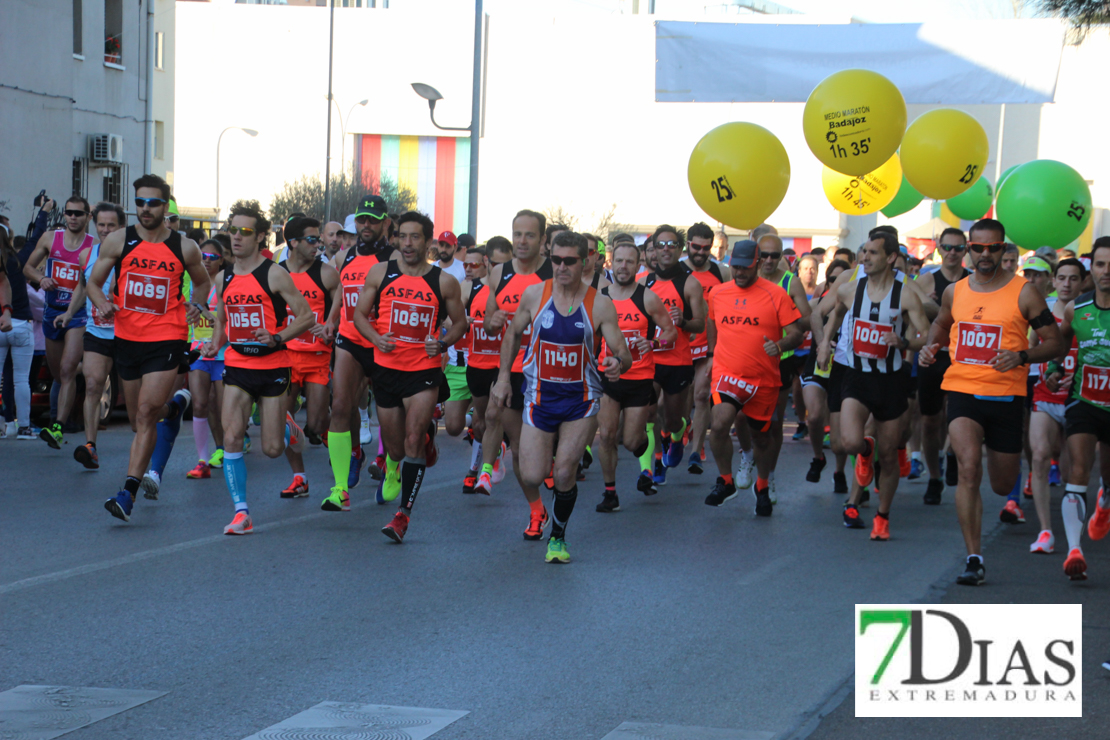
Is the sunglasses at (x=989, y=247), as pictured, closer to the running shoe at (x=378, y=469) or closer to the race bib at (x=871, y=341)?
the race bib at (x=871, y=341)

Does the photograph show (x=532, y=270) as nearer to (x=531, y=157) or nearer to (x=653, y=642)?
(x=653, y=642)

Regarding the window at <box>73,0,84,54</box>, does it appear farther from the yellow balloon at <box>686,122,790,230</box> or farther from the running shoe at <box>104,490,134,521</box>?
the running shoe at <box>104,490,134,521</box>

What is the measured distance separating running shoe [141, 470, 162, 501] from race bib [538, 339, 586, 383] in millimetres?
3115

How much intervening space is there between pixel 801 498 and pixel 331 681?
625 centimetres

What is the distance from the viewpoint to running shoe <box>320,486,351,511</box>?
9312mm

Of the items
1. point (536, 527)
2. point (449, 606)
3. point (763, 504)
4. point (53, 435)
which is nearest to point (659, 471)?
A: point (763, 504)

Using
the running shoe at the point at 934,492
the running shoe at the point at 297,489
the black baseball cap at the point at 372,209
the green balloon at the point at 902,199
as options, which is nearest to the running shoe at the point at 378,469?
the running shoe at the point at 297,489

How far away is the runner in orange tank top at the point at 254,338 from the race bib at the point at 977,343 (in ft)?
14.0

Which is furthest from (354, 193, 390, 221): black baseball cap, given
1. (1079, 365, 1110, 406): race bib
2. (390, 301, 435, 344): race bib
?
(1079, 365, 1110, 406): race bib

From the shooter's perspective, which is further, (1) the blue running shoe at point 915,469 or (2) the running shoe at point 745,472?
(1) the blue running shoe at point 915,469

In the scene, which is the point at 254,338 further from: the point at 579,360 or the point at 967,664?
the point at 967,664

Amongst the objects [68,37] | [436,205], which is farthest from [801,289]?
[436,205]

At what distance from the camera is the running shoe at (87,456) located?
10.6 meters

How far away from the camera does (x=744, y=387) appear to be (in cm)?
981
